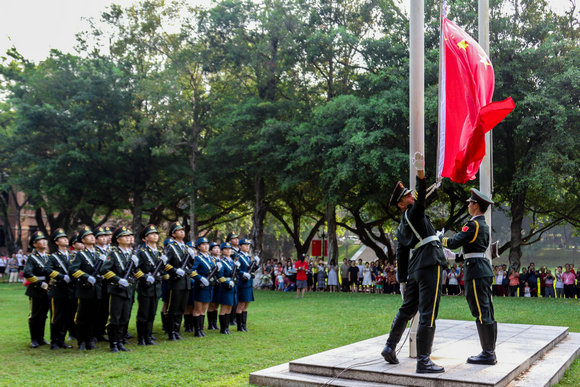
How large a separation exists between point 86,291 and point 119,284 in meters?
0.84

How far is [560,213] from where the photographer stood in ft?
97.4

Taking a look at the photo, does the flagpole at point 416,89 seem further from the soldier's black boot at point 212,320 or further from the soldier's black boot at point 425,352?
the soldier's black boot at point 212,320

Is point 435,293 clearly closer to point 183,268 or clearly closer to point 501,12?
point 183,268

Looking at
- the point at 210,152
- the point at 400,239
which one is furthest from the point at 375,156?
the point at 400,239

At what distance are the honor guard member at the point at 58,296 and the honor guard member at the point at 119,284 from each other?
2.54ft

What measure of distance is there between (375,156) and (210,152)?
11.2 m

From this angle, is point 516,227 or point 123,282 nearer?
point 123,282

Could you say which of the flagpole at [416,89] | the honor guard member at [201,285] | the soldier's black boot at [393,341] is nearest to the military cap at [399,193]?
the flagpole at [416,89]

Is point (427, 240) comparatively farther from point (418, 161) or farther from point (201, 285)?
point (201, 285)

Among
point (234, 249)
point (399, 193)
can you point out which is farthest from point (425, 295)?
point (234, 249)

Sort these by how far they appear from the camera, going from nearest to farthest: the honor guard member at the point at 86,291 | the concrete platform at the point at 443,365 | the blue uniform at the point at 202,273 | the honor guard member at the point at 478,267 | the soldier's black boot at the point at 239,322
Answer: the concrete platform at the point at 443,365
the honor guard member at the point at 478,267
the honor guard member at the point at 86,291
the blue uniform at the point at 202,273
the soldier's black boot at the point at 239,322

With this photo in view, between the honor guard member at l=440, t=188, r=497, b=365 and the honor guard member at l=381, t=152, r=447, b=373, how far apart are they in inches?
24.6

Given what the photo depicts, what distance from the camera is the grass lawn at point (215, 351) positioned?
7.72 metres

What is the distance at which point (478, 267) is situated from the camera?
760cm
